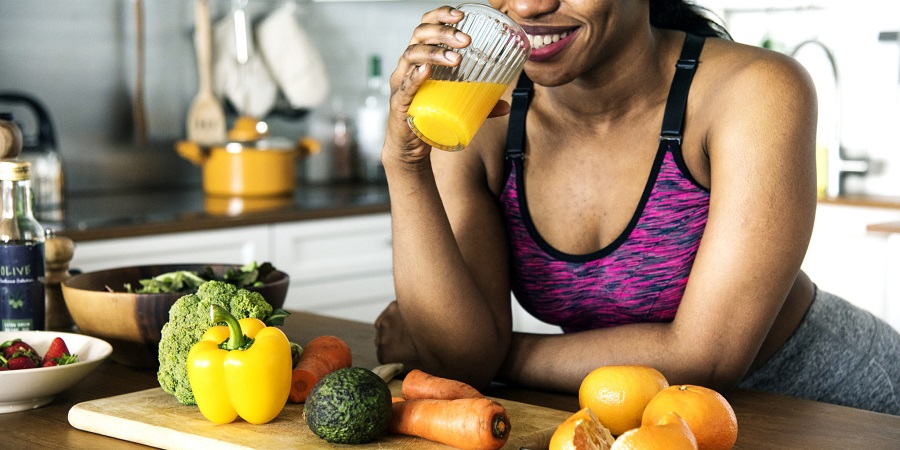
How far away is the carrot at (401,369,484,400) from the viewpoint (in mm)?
1080

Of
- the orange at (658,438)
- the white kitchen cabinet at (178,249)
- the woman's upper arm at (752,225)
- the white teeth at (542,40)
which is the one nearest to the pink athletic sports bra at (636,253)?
the woman's upper arm at (752,225)

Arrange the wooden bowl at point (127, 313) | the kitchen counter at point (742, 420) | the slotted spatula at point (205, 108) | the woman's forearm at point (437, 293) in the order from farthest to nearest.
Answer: the slotted spatula at point (205, 108) < the woman's forearm at point (437, 293) < the wooden bowl at point (127, 313) < the kitchen counter at point (742, 420)

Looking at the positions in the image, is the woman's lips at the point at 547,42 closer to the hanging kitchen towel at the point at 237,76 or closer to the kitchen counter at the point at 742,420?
the kitchen counter at the point at 742,420

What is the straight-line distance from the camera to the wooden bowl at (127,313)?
1284 millimetres

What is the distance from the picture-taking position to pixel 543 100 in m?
1.61

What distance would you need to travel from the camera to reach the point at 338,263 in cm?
311

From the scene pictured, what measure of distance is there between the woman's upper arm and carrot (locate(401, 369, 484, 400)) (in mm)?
368

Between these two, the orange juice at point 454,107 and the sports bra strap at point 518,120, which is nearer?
the orange juice at point 454,107

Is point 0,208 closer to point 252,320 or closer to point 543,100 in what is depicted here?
point 252,320

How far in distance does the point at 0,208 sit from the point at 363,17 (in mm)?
2692

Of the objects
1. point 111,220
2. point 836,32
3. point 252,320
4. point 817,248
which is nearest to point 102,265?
point 111,220

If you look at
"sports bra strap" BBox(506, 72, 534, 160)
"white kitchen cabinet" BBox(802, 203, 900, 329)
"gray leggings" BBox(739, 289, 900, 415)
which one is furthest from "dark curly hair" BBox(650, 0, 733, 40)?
"white kitchen cabinet" BBox(802, 203, 900, 329)

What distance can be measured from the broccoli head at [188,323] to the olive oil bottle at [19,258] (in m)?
0.31

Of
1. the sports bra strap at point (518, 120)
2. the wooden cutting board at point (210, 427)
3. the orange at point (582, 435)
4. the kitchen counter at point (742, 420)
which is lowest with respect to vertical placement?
the kitchen counter at point (742, 420)
